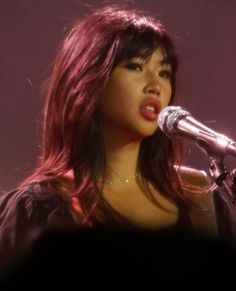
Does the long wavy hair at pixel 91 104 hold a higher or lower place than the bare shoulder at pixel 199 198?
higher

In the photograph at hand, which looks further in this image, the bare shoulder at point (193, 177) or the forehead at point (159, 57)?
the bare shoulder at point (193, 177)

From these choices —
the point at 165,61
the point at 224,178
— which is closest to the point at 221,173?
the point at 224,178

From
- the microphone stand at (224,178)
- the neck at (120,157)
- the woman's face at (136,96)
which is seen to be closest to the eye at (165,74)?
the woman's face at (136,96)

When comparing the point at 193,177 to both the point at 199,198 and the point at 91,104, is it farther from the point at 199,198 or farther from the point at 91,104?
the point at 91,104

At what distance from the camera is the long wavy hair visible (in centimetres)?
102

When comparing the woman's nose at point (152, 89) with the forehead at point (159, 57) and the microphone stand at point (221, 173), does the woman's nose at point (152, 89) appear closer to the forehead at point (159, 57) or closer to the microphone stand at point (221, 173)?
the forehead at point (159, 57)

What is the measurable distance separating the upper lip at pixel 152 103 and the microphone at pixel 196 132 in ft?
0.44

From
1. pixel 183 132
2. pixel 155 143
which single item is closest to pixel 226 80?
pixel 155 143

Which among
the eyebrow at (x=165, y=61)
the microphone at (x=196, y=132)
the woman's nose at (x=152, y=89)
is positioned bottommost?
the microphone at (x=196, y=132)

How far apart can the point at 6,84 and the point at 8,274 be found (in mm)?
416

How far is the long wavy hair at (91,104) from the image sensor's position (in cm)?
102

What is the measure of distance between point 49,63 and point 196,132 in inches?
21.4

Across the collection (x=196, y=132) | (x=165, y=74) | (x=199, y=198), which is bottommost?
(x=199, y=198)

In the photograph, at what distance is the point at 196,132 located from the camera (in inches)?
30.2
